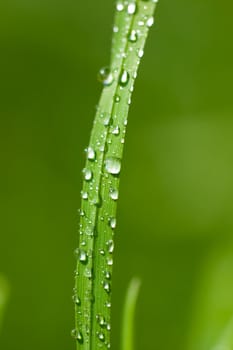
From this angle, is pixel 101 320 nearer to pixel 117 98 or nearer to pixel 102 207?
pixel 102 207

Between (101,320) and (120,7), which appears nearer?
(101,320)

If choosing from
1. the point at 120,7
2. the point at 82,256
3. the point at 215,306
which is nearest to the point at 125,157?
the point at 215,306

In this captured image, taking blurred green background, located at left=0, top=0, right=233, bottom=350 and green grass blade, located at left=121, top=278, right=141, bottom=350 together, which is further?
blurred green background, located at left=0, top=0, right=233, bottom=350

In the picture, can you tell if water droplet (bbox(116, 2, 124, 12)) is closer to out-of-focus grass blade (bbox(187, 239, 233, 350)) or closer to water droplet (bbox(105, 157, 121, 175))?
water droplet (bbox(105, 157, 121, 175))

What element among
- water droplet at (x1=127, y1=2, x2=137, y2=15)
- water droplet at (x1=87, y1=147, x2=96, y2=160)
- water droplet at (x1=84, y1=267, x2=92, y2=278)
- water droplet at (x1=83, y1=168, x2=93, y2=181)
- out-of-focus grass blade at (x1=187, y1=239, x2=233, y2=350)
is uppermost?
water droplet at (x1=127, y1=2, x2=137, y2=15)

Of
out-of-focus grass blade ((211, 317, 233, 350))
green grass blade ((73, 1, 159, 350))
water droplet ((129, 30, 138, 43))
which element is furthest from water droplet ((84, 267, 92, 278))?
water droplet ((129, 30, 138, 43))

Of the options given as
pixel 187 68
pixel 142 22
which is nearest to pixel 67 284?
pixel 187 68

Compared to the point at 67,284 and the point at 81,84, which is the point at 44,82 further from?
the point at 67,284
